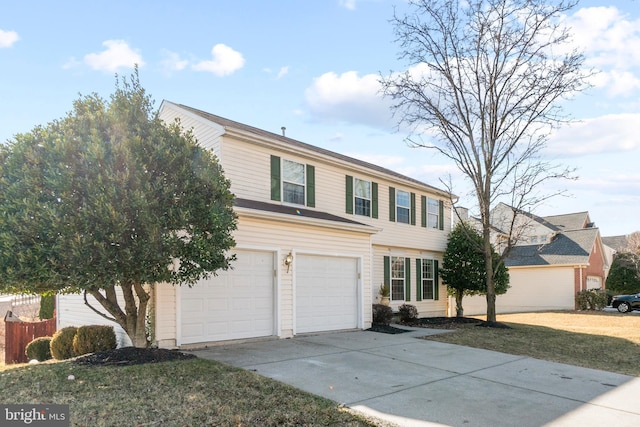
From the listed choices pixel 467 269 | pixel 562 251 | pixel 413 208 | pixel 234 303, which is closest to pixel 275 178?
pixel 234 303

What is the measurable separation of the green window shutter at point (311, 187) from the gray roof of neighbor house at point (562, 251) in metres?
16.7

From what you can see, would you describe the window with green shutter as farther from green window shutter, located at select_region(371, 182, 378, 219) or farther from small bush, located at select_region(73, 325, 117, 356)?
small bush, located at select_region(73, 325, 117, 356)

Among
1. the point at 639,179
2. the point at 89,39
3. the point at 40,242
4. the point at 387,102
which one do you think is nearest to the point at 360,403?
the point at 40,242

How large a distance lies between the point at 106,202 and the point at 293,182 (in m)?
7.59

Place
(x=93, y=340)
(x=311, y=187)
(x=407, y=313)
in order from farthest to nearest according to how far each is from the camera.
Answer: (x=407, y=313), (x=311, y=187), (x=93, y=340)

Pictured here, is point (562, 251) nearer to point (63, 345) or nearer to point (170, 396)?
point (63, 345)

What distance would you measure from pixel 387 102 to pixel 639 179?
15.7m

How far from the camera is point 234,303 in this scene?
10477mm

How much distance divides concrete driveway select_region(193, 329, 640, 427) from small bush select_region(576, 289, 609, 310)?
1874 centimetres

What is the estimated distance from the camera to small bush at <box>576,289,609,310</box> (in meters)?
25.4

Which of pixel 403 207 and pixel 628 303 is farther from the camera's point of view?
pixel 628 303

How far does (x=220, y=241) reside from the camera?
820 cm

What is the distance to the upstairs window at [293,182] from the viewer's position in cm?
1380

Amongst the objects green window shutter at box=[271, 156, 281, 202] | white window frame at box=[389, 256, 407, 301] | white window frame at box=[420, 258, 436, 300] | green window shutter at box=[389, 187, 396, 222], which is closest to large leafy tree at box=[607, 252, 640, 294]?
white window frame at box=[420, 258, 436, 300]
